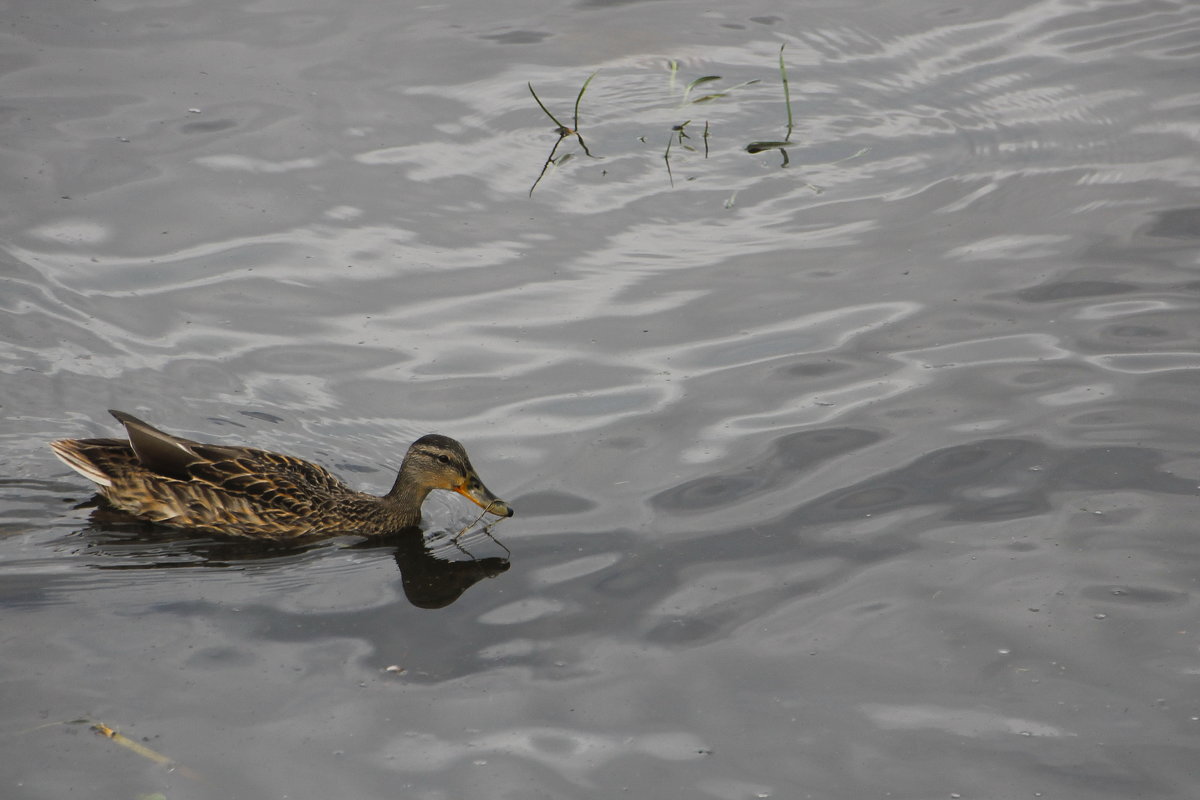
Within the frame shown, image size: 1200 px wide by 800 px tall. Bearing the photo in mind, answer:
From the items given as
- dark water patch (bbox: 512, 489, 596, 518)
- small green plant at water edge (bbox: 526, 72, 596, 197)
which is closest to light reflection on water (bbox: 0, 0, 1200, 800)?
dark water patch (bbox: 512, 489, 596, 518)

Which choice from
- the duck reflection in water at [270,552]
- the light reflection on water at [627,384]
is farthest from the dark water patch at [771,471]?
the duck reflection in water at [270,552]

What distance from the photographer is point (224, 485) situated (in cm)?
859

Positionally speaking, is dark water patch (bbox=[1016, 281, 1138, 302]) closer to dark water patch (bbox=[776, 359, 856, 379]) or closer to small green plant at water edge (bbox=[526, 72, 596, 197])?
dark water patch (bbox=[776, 359, 856, 379])

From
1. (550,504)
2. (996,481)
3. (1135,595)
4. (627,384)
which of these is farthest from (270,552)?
(1135,595)

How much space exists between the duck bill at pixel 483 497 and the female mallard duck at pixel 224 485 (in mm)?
118

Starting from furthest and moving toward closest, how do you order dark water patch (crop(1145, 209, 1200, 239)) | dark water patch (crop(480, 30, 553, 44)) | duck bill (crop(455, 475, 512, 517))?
dark water patch (crop(480, 30, 553, 44)), dark water patch (crop(1145, 209, 1200, 239)), duck bill (crop(455, 475, 512, 517))

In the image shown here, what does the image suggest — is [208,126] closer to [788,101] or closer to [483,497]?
[788,101]

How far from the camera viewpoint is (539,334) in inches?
396

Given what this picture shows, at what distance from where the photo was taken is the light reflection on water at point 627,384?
6.70 m

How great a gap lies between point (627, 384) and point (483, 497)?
1627 millimetres

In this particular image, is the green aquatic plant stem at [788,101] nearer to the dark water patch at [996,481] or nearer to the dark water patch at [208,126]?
the dark water patch at [996,481]

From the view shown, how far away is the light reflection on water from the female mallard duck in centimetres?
22

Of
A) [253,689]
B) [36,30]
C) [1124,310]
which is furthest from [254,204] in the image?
[1124,310]

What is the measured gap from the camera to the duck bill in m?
8.27
